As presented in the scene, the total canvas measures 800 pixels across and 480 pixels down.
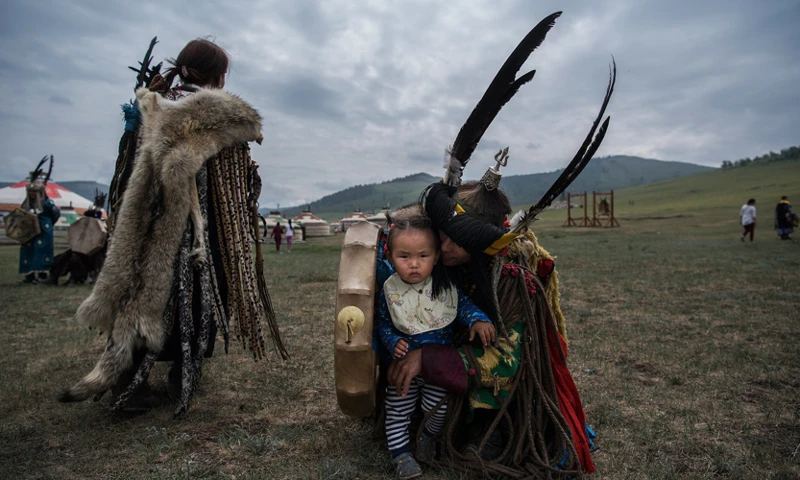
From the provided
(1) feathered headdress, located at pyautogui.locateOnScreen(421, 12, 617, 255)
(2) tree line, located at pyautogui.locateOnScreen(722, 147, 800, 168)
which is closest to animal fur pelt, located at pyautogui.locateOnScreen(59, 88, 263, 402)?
(1) feathered headdress, located at pyautogui.locateOnScreen(421, 12, 617, 255)

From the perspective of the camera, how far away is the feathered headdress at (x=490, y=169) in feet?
6.52

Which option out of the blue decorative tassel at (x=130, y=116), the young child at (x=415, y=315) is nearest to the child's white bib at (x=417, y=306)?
the young child at (x=415, y=315)

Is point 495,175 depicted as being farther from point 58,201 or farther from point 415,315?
point 58,201

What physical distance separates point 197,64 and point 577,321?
178 inches

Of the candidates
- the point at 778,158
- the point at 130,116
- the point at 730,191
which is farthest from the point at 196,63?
the point at 778,158

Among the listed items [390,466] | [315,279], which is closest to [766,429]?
[390,466]

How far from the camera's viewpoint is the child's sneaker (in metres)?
2.21

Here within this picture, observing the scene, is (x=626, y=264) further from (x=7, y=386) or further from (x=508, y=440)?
(x=7, y=386)

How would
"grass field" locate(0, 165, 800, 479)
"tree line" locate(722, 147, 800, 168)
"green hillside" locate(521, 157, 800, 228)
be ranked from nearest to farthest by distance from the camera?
"grass field" locate(0, 165, 800, 479) < "green hillside" locate(521, 157, 800, 228) < "tree line" locate(722, 147, 800, 168)

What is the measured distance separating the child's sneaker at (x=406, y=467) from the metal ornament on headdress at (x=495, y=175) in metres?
1.30

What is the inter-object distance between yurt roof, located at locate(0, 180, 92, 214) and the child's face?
33.4 meters

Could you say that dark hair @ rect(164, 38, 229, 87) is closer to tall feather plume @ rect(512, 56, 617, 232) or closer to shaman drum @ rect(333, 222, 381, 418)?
shaman drum @ rect(333, 222, 381, 418)

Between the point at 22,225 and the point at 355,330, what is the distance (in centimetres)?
959

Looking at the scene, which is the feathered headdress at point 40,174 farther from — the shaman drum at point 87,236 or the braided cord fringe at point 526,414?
the braided cord fringe at point 526,414
